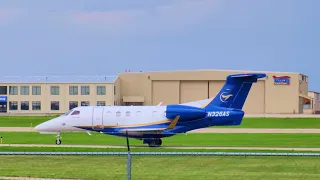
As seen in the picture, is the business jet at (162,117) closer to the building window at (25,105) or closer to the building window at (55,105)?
the building window at (55,105)

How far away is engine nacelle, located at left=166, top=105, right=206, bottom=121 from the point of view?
38.3m

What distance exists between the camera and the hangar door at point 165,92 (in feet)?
356

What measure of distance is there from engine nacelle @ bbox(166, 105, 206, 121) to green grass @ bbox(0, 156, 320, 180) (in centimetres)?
1335

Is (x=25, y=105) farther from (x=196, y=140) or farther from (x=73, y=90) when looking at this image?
(x=196, y=140)

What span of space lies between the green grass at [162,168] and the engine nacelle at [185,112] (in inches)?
526

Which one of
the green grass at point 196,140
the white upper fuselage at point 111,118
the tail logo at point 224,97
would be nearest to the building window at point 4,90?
the green grass at point 196,140

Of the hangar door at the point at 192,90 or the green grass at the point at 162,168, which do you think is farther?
the hangar door at the point at 192,90

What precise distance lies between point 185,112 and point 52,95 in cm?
6495

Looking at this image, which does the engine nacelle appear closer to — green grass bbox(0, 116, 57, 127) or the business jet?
the business jet

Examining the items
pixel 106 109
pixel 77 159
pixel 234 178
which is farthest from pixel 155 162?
pixel 106 109

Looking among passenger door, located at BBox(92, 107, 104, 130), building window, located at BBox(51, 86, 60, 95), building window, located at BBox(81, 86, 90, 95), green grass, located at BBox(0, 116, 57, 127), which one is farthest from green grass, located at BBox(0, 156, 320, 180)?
building window, located at BBox(51, 86, 60, 95)

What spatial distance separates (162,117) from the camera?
38719 millimetres

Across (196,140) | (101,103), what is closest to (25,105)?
(101,103)

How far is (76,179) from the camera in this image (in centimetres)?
1980
